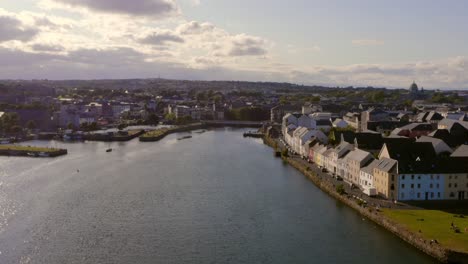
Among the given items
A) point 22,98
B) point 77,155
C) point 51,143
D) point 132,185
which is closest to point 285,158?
point 132,185

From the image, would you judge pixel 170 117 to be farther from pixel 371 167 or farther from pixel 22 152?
pixel 371 167

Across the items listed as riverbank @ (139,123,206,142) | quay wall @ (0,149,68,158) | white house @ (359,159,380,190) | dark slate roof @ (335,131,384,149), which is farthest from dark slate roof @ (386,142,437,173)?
riverbank @ (139,123,206,142)

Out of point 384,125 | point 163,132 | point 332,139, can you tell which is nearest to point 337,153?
point 332,139

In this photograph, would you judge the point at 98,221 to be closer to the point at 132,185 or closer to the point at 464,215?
the point at 132,185

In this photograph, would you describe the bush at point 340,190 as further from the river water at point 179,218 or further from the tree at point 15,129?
the tree at point 15,129

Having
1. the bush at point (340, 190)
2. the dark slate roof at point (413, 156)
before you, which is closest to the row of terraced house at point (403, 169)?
the dark slate roof at point (413, 156)
